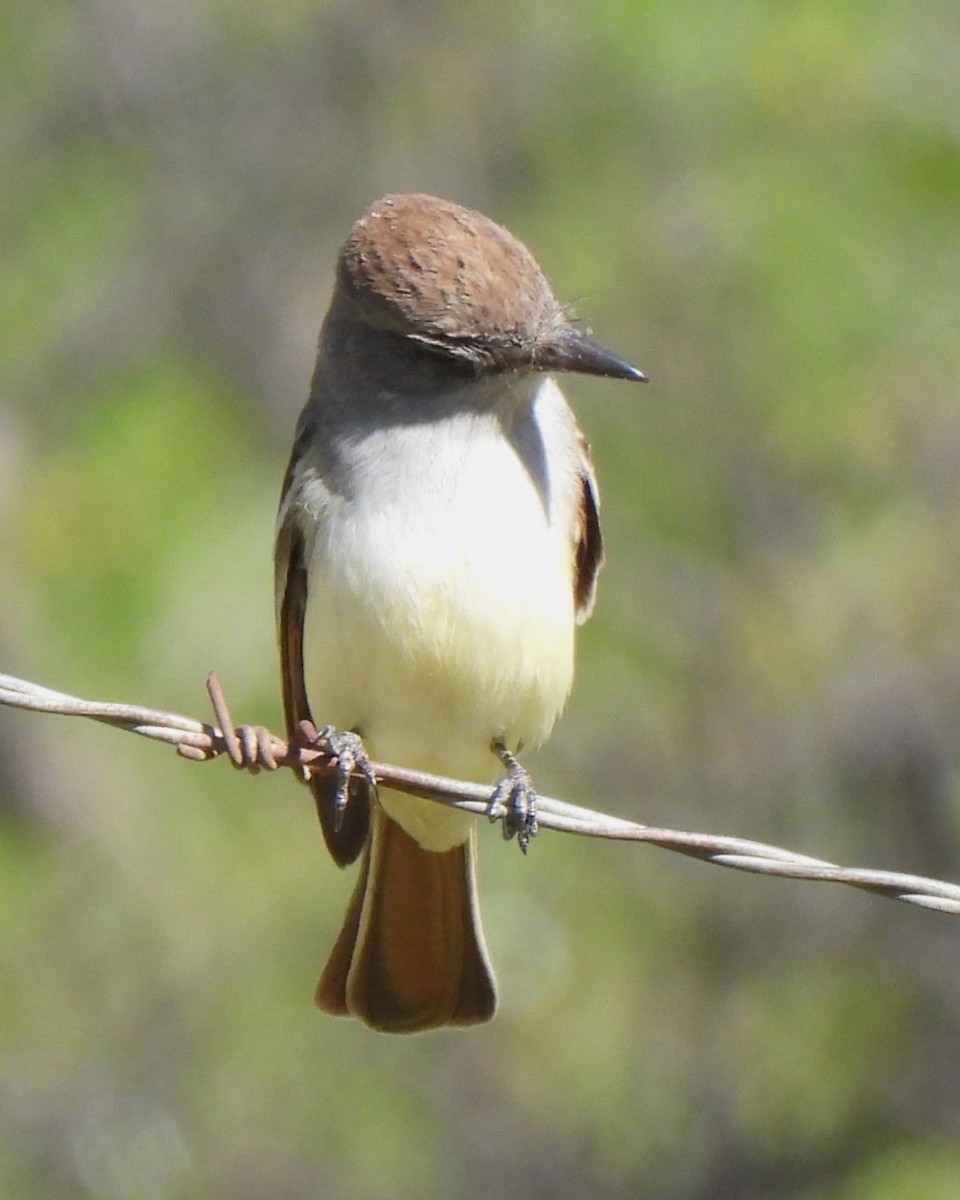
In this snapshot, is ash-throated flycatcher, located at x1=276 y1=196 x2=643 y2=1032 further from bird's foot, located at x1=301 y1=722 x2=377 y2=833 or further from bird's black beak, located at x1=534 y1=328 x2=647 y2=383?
bird's foot, located at x1=301 y1=722 x2=377 y2=833

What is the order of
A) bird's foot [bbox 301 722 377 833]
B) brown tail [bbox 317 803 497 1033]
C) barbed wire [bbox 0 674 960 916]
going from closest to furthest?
1. barbed wire [bbox 0 674 960 916]
2. bird's foot [bbox 301 722 377 833]
3. brown tail [bbox 317 803 497 1033]

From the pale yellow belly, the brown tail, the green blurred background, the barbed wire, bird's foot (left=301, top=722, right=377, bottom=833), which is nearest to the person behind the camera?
the barbed wire

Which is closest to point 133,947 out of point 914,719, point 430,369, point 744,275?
point 914,719

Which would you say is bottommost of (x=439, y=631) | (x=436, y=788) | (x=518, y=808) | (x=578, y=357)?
(x=436, y=788)

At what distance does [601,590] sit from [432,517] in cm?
515

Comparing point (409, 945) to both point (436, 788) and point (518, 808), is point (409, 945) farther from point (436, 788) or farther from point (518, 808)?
point (436, 788)

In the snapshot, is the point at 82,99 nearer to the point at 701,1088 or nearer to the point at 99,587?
the point at 99,587

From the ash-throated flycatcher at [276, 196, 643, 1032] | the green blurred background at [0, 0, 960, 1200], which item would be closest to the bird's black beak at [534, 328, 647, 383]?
the ash-throated flycatcher at [276, 196, 643, 1032]

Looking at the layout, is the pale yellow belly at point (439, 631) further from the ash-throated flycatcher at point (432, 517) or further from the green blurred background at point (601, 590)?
the green blurred background at point (601, 590)

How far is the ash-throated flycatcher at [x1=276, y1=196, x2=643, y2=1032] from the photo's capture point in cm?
439

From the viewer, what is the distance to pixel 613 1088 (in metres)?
8.88

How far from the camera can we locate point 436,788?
353 centimetres

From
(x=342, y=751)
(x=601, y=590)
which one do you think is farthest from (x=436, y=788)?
(x=601, y=590)

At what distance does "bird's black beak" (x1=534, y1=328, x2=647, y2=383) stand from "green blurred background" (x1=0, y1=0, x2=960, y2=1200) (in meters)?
4.39
